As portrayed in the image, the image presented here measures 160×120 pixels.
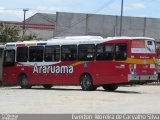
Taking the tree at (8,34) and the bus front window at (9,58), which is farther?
the tree at (8,34)

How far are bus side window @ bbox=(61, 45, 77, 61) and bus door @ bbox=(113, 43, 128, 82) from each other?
289 cm

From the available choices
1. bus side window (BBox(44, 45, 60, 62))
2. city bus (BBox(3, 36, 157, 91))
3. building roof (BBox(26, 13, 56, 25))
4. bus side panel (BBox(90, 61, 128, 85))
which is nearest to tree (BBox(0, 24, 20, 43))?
building roof (BBox(26, 13, 56, 25))

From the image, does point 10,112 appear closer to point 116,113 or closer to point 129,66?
point 116,113

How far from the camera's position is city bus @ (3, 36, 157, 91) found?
86.5 feet

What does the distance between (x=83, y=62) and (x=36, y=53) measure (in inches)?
153

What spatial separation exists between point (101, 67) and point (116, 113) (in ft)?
38.3

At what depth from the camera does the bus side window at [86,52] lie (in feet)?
90.8

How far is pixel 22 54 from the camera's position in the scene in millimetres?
31578

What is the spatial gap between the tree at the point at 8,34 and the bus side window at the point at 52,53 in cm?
2961

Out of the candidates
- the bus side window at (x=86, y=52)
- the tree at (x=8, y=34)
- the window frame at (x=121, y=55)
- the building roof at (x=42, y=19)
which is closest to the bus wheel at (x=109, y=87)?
the bus side window at (x=86, y=52)

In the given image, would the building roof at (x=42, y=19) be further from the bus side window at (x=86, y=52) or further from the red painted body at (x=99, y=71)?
the bus side window at (x=86, y=52)

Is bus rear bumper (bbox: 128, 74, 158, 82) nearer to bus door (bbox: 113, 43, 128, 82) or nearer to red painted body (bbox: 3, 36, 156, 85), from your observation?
red painted body (bbox: 3, 36, 156, 85)

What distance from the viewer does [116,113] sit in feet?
51.4

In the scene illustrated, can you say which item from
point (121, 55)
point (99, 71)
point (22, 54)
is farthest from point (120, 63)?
point (22, 54)
